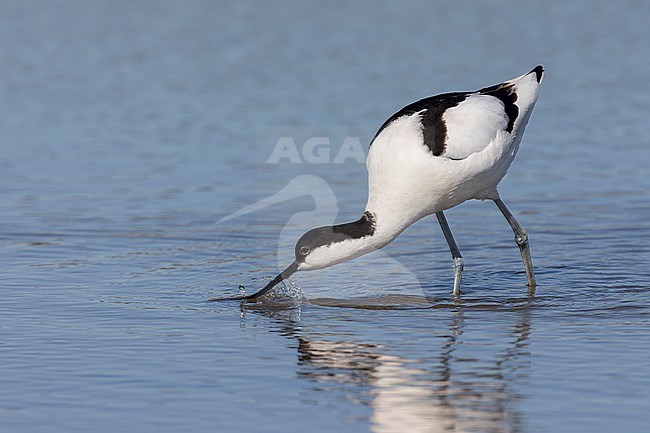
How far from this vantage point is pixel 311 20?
22844mm

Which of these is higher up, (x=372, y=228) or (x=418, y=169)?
(x=418, y=169)

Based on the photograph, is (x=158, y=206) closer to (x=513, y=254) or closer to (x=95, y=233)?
(x=95, y=233)

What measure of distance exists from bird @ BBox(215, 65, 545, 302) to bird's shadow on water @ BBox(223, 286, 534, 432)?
0.41 meters

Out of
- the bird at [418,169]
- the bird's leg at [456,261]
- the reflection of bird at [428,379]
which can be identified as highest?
the bird at [418,169]

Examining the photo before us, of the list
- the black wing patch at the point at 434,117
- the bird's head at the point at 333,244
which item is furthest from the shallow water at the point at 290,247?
the black wing patch at the point at 434,117

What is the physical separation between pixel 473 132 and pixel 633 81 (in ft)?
31.3

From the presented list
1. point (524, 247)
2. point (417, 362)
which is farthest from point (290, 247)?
point (417, 362)

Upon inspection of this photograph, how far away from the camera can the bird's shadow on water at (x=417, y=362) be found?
5.52m

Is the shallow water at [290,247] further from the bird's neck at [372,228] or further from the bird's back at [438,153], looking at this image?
the bird's back at [438,153]

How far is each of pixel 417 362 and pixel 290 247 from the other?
11.1ft

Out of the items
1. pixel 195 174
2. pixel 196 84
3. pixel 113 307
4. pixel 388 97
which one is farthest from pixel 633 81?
pixel 113 307

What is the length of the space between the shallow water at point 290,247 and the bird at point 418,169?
421 mm

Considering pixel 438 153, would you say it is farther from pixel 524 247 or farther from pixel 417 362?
pixel 417 362

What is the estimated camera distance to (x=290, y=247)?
31.8 ft
